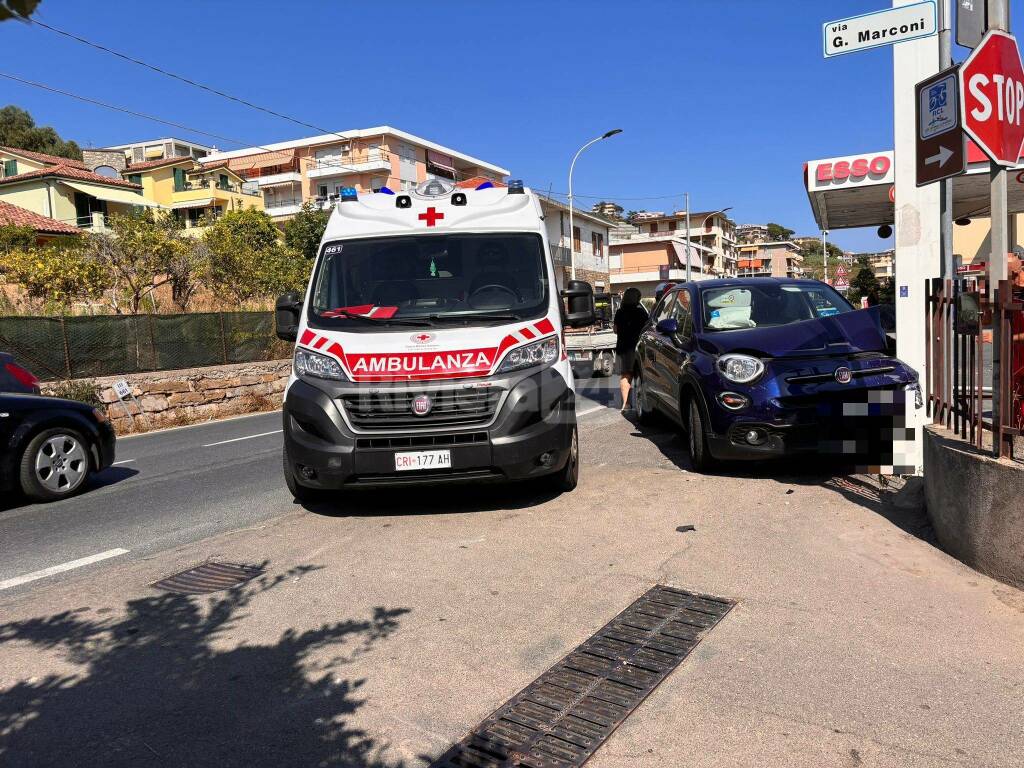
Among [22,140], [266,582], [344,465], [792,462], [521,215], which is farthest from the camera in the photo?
Answer: [22,140]

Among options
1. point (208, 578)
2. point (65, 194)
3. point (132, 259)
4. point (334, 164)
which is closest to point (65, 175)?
point (65, 194)

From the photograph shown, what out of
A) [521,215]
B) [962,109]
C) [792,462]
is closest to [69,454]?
[521,215]

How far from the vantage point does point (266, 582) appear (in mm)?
4648

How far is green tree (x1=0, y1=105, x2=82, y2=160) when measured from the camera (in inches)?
2609

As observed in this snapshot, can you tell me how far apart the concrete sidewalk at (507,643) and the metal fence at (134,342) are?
432 inches

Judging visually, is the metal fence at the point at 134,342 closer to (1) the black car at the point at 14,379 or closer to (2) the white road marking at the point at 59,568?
(1) the black car at the point at 14,379

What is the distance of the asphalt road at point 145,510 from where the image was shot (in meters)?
5.61

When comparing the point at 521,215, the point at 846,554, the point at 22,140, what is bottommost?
the point at 846,554

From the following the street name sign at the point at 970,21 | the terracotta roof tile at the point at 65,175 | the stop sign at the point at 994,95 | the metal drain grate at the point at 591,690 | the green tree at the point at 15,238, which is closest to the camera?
the metal drain grate at the point at 591,690

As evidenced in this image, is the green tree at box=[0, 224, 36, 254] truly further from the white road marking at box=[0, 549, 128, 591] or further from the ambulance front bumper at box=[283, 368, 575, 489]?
the ambulance front bumper at box=[283, 368, 575, 489]

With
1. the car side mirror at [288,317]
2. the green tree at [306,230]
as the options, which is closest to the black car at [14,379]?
the car side mirror at [288,317]

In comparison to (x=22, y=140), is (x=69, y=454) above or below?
below

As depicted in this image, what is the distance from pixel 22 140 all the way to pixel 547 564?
76.9m

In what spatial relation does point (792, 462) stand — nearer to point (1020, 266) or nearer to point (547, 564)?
point (1020, 266)
